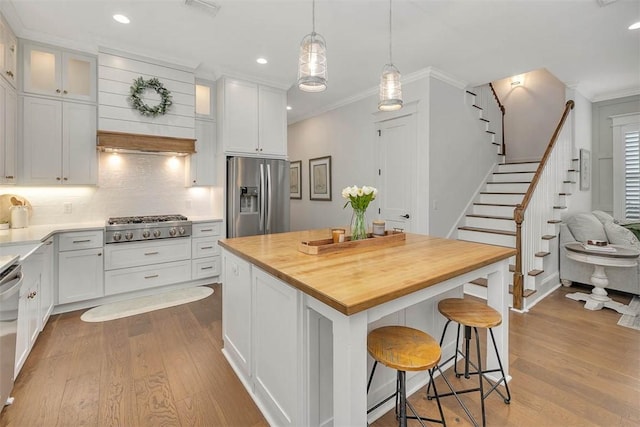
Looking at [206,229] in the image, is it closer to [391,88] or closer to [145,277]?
[145,277]

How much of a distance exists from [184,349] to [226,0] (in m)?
2.92

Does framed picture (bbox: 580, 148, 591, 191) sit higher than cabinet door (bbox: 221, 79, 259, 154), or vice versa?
cabinet door (bbox: 221, 79, 259, 154)

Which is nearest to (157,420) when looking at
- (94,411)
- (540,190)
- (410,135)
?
(94,411)

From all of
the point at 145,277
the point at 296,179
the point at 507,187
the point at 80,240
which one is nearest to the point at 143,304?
the point at 145,277

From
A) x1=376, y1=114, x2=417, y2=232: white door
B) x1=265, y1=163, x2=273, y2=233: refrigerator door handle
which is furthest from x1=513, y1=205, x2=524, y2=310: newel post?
x1=265, y1=163, x2=273, y2=233: refrigerator door handle

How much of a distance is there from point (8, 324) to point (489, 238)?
474 centimetres

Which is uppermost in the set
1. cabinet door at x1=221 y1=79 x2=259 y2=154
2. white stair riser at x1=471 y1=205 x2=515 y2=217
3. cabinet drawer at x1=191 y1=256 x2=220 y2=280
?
cabinet door at x1=221 y1=79 x2=259 y2=154

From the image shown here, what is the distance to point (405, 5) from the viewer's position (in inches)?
102

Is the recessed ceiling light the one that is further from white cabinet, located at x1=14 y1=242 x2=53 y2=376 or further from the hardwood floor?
the hardwood floor

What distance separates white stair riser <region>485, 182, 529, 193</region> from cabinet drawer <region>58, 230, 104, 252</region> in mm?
5472

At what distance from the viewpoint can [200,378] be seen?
2.14 m

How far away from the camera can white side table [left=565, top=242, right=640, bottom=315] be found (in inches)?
127

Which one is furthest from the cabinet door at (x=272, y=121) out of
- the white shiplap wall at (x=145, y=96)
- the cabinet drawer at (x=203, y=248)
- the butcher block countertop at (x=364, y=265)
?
the butcher block countertop at (x=364, y=265)

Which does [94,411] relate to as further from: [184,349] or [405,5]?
[405,5]
